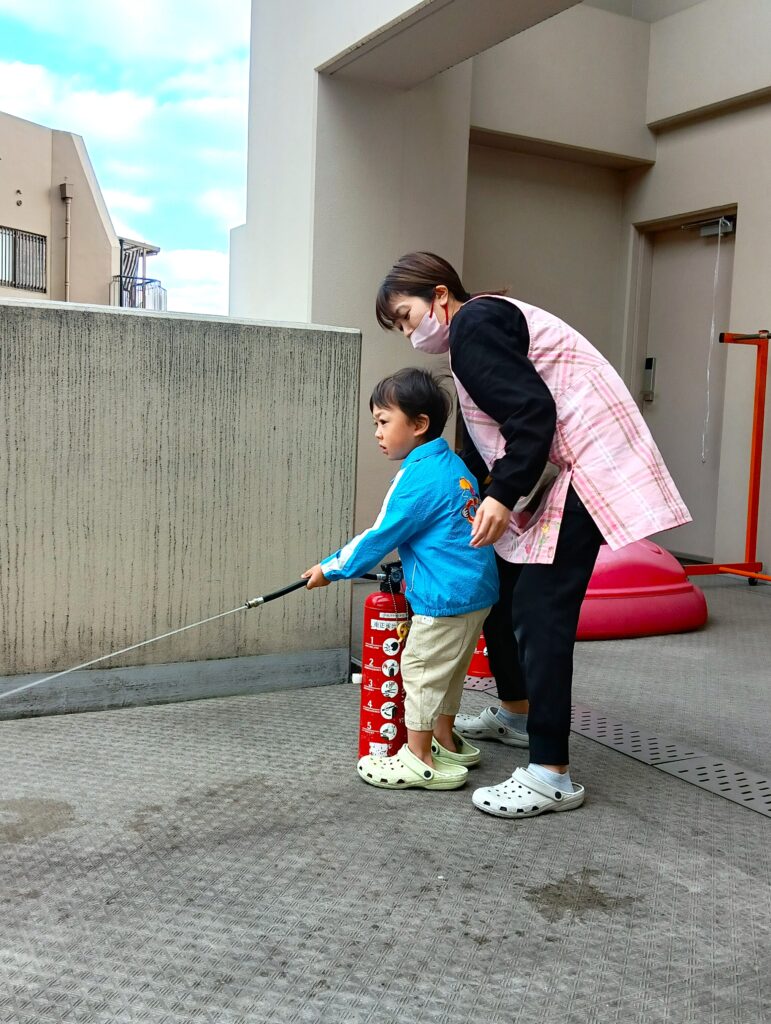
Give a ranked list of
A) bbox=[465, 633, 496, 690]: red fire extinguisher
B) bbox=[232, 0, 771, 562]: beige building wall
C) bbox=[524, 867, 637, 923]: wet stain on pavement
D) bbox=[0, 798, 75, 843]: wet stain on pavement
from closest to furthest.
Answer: bbox=[524, 867, 637, 923]: wet stain on pavement < bbox=[0, 798, 75, 843]: wet stain on pavement < bbox=[465, 633, 496, 690]: red fire extinguisher < bbox=[232, 0, 771, 562]: beige building wall

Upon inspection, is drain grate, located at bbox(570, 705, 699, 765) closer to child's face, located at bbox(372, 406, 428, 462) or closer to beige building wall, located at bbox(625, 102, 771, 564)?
child's face, located at bbox(372, 406, 428, 462)

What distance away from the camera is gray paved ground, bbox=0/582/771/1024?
1463 millimetres

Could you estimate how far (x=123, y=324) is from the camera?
2.73 m

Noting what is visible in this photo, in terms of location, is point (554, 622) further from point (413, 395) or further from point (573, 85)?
point (573, 85)

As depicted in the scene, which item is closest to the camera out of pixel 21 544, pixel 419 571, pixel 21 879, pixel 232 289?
pixel 21 879

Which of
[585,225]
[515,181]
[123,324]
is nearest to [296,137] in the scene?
[515,181]

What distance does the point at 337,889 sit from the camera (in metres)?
1.79

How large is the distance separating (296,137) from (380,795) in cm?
395

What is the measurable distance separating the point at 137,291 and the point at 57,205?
191 centimetres

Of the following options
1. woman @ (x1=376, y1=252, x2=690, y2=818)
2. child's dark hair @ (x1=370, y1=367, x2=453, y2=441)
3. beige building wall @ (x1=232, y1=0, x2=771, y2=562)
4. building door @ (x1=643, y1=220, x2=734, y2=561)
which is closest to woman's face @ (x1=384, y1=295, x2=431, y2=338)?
woman @ (x1=376, y1=252, x2=690, y2=818)

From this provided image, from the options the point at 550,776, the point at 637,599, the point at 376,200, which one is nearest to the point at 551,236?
the point at 376,200

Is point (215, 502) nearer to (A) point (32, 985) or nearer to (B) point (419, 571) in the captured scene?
(B) point (419, 571)

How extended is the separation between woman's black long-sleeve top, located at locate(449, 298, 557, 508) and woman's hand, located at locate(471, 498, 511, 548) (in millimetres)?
15

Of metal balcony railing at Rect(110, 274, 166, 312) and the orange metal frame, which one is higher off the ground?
metal balcony railing at Rect(110, 274, 166, 312)
